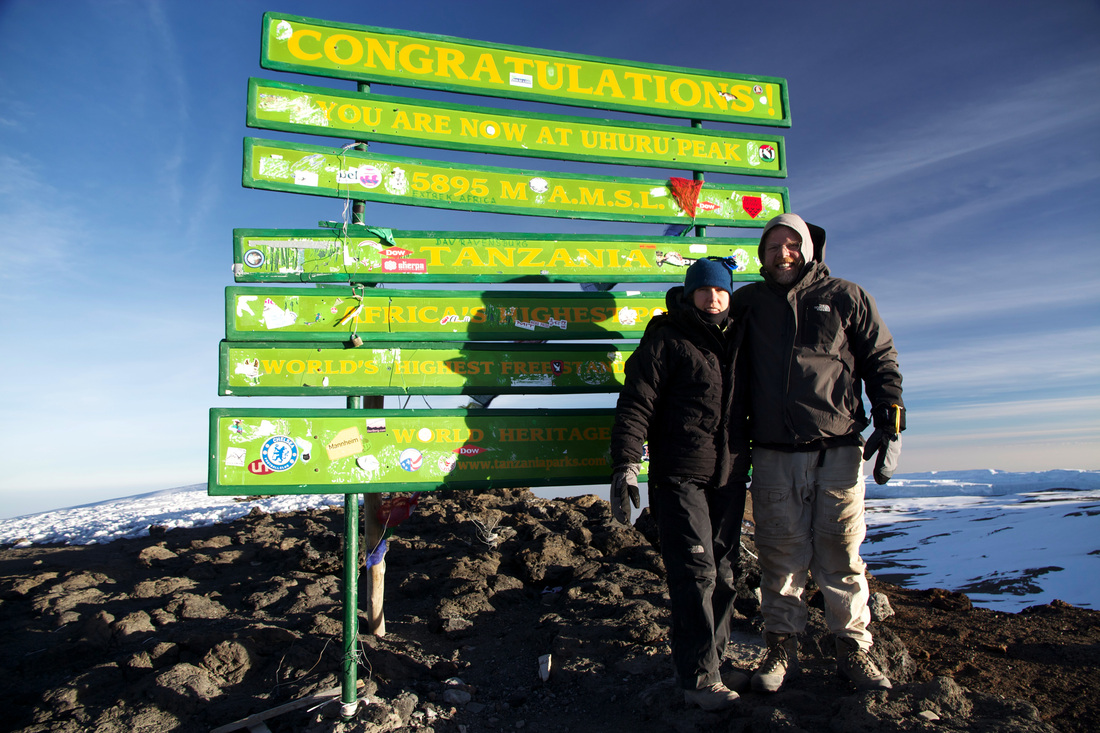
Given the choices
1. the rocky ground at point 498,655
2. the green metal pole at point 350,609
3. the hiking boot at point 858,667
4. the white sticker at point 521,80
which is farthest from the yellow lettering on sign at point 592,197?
the hiking boot at point 858,667

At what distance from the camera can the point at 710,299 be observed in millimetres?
2938

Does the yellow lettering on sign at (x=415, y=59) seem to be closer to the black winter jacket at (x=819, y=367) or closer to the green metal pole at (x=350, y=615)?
the green metal pole at (x=350, y=615)

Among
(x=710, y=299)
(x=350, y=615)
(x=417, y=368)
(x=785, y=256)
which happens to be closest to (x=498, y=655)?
(x=350, y=615)

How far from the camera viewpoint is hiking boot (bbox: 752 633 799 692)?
2764mm

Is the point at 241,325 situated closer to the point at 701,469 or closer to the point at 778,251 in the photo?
the point at 701,469

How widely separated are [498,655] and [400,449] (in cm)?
158

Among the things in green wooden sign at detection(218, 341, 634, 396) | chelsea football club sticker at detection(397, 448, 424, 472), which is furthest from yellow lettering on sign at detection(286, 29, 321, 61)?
chelsea football club sticker at detection(397, 448, 424, 472)

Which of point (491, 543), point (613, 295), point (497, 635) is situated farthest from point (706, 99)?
point (491, 543)

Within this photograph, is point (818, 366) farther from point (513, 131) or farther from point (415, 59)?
point (415, 59)

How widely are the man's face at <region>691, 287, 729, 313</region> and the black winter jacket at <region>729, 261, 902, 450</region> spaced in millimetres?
281

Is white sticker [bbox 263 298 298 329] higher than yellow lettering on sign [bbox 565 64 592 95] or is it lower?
lower

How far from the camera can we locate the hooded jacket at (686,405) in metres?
2.82

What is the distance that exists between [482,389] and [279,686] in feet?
6.95

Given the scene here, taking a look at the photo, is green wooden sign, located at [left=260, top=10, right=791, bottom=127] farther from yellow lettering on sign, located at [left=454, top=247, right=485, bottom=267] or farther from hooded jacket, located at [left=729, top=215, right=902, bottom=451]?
hooded jacket, located at [left=729, top=215, right=902, bottom=451]
